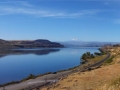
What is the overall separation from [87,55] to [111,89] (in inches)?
4149

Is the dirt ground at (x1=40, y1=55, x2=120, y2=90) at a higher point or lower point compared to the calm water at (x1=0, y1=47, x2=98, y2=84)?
higher

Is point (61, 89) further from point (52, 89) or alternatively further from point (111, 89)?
point (111, 89)

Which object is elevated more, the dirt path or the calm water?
the dirt path

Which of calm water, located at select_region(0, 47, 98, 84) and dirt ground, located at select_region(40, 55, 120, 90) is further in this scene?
calm water, located at select_region(0, 47, 98, 84)

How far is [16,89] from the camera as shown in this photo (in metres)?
34.5

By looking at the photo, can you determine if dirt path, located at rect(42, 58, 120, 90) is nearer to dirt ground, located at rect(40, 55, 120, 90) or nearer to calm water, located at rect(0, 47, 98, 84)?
dirt ground, located at rect(40, 55, 120, 90)

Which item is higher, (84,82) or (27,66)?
(84,82)

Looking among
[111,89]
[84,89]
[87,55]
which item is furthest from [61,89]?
[87,55]

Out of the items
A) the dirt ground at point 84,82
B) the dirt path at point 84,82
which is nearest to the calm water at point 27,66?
the dirt ground at point 84,82

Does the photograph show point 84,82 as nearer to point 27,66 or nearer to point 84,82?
point 84,82

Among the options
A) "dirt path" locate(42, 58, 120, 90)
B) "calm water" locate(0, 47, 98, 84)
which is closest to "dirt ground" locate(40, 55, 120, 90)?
"dirt path" locate(42, 58, 120, 90)

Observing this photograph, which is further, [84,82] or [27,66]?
[27,66]

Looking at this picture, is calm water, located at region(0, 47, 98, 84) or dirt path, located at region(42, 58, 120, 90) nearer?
dirt path, located at region(42, 58, 120, 90)

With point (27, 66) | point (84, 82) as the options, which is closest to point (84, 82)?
point (84, 82)
